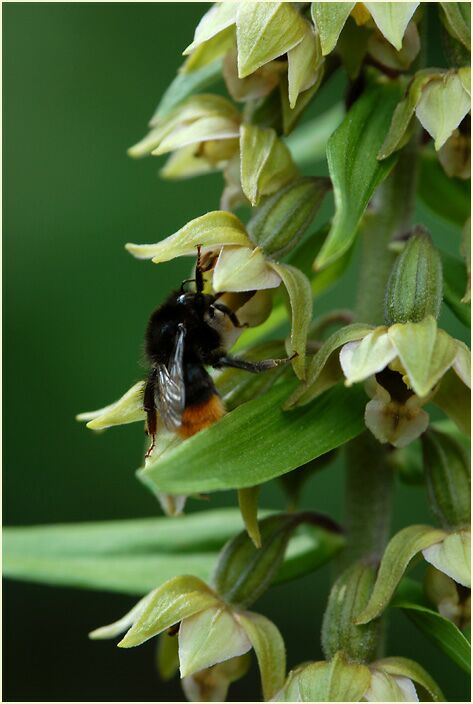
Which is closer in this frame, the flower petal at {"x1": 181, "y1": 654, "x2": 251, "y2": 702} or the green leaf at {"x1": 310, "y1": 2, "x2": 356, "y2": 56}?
the green leaf at {"x1": 310, "y1": 2, "x2": 356, "y2": 56}

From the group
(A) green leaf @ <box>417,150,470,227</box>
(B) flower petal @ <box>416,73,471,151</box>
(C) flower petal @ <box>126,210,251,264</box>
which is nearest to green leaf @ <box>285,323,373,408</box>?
(C) flower petal @ <box>126,210,251,264</box>

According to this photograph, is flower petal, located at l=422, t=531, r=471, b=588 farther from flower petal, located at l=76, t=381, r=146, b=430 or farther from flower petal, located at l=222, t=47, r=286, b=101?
flower petal, located at l=222, t=47, r=286, b=101

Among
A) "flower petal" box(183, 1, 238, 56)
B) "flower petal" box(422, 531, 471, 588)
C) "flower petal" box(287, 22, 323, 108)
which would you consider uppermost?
"flower petal" box(183, 1, 238, 56)

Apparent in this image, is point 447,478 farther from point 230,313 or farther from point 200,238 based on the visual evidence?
point 200,238

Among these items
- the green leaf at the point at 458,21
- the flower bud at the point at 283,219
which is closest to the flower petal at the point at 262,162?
the flower bud at the point at 283,219

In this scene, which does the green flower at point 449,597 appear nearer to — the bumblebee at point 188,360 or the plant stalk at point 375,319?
the plant stalk at point 375,319
